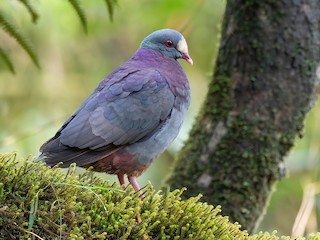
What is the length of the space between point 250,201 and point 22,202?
2.20 meters

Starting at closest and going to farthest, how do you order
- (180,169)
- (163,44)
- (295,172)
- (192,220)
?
(192,220) → (163,44) → (180,169) → (295,172)

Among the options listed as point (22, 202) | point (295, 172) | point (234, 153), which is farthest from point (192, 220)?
point (295, 172)

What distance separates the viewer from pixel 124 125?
333 centimetres

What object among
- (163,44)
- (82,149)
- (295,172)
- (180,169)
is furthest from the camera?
(295,172)

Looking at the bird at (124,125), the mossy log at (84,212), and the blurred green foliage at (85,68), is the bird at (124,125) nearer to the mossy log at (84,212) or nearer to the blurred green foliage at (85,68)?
the mossy log at (84,212)

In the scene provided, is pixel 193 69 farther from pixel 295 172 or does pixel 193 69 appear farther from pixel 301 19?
pixel 301 19

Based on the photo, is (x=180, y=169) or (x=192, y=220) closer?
(x=192, y=220)

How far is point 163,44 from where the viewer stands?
154 inches

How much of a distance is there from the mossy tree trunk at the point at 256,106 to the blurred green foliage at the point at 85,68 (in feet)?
6.42

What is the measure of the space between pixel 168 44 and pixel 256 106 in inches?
27.4

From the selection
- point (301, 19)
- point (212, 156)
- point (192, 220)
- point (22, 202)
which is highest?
point (301, 19)

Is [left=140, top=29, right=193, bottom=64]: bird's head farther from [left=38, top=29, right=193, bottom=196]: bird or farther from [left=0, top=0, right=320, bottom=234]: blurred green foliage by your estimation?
[left=0, top=0, right=320, bottom=234]: blurred green foliage

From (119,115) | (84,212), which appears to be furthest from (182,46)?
(84,212)

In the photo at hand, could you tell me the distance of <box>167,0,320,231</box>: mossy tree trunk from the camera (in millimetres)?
3984
